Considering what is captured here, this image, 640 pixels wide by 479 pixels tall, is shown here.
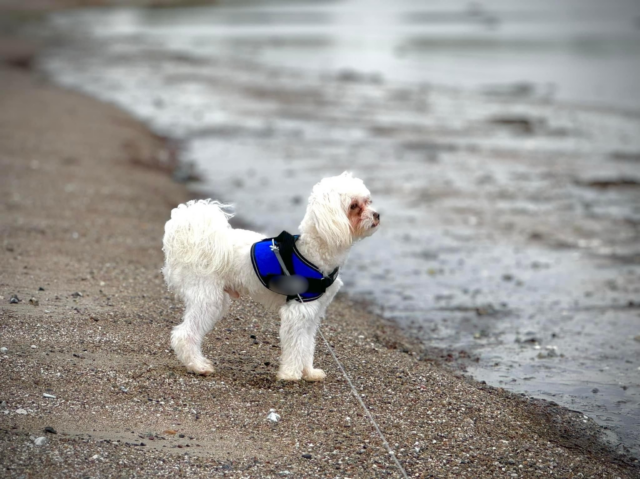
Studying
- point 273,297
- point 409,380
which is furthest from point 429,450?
point 273,297

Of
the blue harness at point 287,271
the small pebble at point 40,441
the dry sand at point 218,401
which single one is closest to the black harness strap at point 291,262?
the blue harness at point 287,271

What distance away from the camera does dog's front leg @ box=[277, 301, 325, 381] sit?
646cm

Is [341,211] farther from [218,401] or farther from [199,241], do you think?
[218,401]

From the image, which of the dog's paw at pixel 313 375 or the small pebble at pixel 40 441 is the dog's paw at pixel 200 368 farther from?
the small pebble at pixel 40 441

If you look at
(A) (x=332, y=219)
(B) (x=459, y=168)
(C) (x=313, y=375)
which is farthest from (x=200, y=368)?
(B) (x=459, y=168)

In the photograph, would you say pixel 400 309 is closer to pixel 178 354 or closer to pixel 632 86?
pixel 178 354

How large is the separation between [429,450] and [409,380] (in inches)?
51.7

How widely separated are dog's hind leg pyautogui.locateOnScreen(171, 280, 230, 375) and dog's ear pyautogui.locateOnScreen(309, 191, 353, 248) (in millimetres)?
1115

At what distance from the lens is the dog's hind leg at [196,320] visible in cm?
A: 647

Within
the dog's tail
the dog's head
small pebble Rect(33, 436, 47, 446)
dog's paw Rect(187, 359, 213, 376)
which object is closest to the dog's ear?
the dog's head

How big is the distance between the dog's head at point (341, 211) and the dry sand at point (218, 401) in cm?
151

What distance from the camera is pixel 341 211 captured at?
6207 mm

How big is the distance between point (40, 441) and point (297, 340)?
2.29 meters

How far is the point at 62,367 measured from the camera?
641 centimetres
